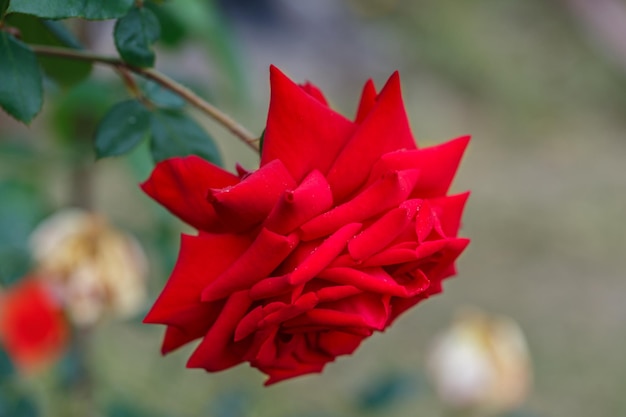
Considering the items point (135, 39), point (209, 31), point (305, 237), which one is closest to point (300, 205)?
point (305, 237)

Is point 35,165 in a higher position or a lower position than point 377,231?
lower

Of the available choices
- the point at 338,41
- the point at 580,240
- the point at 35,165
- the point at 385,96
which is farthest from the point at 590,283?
the point at 385,96

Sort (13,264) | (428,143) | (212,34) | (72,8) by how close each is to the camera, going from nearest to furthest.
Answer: (72,8) < (13,264) < (212,34) < (428,143)

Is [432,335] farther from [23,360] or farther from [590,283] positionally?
[23,360]

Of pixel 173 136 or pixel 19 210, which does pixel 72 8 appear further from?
pixel 19 210

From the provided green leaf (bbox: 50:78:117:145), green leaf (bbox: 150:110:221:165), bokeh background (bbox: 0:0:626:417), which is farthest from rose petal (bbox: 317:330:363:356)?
green leaf (bbox: 50:78:117:145)

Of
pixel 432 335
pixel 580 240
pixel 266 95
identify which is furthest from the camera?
pixel 266 95
